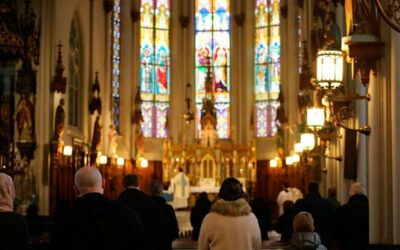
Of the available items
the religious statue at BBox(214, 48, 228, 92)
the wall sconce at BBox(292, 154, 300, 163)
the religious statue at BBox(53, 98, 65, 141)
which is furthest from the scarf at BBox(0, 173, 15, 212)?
the religious statue at BBox(214, 48, 228, 92)

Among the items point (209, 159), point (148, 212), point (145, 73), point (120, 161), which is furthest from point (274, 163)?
point (148, 212)

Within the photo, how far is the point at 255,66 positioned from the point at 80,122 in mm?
9931

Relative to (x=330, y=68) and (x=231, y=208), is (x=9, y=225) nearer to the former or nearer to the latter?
(x=231, y=208)

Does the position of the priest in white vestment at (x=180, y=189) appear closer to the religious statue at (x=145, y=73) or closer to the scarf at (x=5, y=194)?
the religious statue at (x=145, y=73)

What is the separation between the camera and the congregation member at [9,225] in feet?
24.6

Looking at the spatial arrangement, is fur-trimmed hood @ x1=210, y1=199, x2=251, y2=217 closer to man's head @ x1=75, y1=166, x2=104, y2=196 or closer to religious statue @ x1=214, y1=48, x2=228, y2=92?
man's head @ x1=75, y1=166, x2=104, y2=196

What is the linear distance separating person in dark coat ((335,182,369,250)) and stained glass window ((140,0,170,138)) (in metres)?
25.9

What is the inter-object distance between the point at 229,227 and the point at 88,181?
192 centimetres

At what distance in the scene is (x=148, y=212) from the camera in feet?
37.5

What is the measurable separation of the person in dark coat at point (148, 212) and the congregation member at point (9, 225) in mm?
3218

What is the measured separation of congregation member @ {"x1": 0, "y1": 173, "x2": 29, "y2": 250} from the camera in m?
7.50

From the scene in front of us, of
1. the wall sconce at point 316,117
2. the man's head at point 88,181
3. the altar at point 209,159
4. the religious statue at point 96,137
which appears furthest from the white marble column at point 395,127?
the altar at point 209,159

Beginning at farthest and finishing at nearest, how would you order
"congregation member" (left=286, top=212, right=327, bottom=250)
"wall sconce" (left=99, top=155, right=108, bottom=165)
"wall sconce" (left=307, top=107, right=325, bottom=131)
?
1. "wall sconce" (left=99, top=155, right=108, bottom=165)
2. "wall sconce" (left=307, top=107, right=325, bottom=131)
3. "congregation member" (left=286, top=212, right=327, bottom=250)

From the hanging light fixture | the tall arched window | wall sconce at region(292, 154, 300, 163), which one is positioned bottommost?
wall sconce at region(292, 154, 300, 163)
